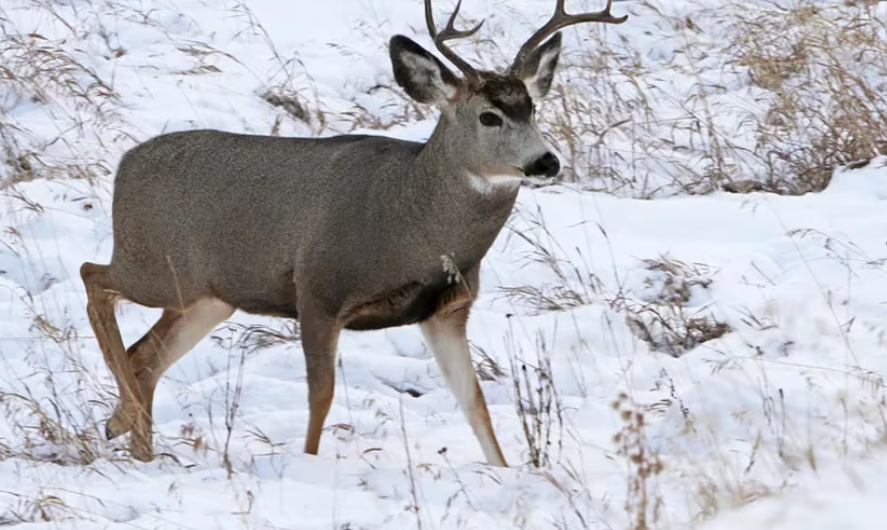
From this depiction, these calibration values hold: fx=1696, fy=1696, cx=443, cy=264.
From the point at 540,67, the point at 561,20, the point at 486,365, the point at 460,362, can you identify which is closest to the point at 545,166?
the point at 561,20

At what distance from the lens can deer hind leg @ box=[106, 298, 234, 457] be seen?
22.0 feet

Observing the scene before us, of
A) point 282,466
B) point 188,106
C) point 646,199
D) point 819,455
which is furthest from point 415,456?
point 188,106

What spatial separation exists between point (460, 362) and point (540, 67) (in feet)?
3.82

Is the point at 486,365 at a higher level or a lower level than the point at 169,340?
lower

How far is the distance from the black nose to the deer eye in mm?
256

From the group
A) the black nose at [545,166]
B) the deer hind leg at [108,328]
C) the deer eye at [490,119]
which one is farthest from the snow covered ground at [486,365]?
the deer eye at [490,119]

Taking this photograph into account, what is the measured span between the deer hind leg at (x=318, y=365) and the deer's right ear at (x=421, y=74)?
3.02 ft

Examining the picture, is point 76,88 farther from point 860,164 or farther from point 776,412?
point 776,412

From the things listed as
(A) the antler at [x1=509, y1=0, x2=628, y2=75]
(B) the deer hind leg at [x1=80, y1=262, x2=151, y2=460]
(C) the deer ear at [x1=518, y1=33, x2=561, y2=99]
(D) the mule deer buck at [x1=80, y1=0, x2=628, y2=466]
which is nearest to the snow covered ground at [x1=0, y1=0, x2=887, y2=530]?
(B) the deer hind leg at [x1=80, y1=262, x2=151, y2=460]

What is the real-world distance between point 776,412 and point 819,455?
0.71m

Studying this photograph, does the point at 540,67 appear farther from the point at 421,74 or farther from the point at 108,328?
the point at 108,328

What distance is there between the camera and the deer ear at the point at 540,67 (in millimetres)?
6359

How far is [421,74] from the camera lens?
6.23 m

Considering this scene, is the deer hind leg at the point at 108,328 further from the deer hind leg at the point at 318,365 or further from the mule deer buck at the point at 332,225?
the deer hind leg at the point at 318,365
